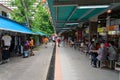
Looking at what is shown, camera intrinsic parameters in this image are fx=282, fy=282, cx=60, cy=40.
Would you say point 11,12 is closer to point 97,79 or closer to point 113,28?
point 113,28

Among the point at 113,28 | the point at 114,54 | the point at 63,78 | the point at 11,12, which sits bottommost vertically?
the point at 63,78

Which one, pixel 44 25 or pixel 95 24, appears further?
pixel 44 25

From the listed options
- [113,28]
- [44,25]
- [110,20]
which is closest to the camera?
[113,28]

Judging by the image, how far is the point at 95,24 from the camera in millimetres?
25266

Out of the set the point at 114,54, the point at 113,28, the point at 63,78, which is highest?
the point at 113,28

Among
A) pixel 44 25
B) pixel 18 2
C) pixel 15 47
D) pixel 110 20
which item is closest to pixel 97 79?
pixel 110 20

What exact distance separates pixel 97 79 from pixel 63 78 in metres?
1.32

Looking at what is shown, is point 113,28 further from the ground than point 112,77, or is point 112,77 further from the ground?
point 113,28

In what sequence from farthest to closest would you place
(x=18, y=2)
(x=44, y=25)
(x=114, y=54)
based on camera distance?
(x=44, y=25) → (x=18, y=2) → (x=114, y=54)

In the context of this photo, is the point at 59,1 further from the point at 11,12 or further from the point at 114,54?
the point at 11,12

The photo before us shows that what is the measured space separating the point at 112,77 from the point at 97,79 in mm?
840

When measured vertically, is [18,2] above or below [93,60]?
above

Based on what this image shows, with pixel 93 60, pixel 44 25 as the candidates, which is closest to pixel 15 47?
pixel 93 60

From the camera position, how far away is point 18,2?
38125 millimetres
